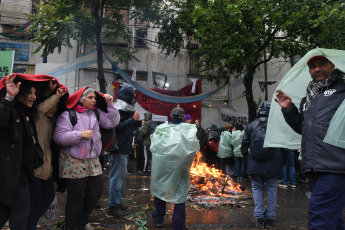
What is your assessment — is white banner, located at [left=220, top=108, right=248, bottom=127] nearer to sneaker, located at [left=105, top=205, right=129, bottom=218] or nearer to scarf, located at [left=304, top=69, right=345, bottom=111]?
sneaker, located at [left=105, top=205, right=129, bottom=218]

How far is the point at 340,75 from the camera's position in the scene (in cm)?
267

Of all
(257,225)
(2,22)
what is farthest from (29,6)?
(257,225)

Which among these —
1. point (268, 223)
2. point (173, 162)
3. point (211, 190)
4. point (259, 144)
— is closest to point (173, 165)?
point (173, 162)

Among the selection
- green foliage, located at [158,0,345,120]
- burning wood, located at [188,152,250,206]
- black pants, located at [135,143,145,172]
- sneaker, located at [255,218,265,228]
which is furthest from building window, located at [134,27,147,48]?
sneaker, located at [255,218,265,228]

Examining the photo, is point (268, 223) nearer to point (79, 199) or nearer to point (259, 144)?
point (259, 144)

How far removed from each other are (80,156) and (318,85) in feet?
9.39

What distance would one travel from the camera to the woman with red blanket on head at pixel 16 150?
247 centimetres

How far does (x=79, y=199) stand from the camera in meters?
3.34

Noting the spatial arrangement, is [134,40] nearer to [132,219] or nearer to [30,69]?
[30,69]

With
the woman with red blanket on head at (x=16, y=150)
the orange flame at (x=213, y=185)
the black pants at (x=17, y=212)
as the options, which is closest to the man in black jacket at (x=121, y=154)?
the woman with red blanket on head at (x=16, y=150)

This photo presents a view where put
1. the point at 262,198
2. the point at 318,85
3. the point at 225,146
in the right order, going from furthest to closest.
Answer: the point at 225,146
the point at 262,198
the point at 318,85

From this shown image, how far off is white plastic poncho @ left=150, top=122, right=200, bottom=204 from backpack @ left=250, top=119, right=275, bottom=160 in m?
1.21

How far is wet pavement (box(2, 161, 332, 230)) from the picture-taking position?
4.28 metres

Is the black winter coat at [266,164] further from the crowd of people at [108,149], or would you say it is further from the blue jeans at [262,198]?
the blue jeans at [262,198]
